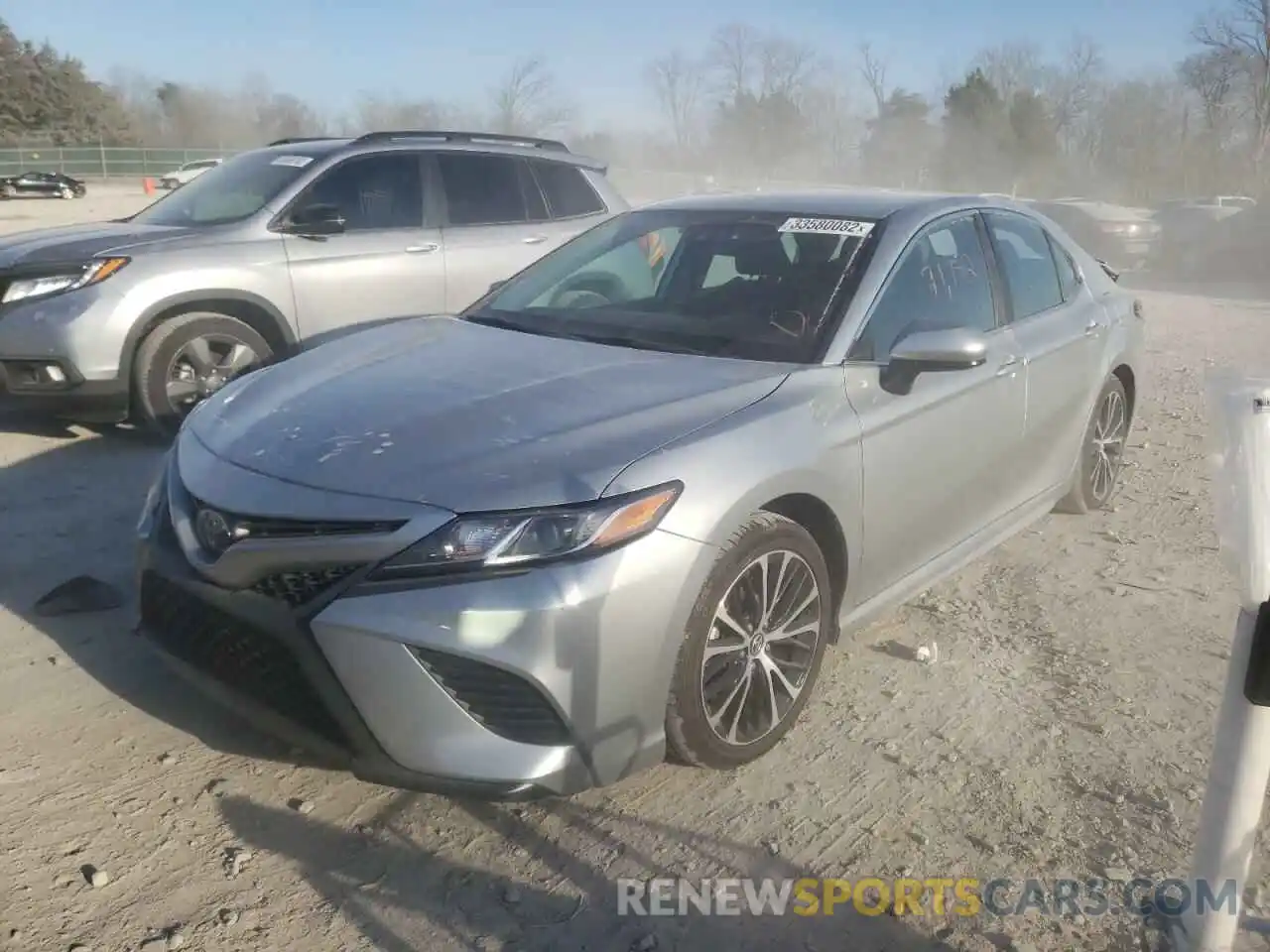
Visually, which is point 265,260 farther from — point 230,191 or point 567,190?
point 567,190

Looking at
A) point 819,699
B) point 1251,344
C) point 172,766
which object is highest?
point 172,766

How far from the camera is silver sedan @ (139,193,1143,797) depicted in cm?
260

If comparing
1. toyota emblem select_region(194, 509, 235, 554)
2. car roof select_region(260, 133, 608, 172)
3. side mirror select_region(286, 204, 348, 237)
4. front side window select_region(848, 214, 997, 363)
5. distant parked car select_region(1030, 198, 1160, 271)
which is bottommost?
distant parked car select_region(1030, 198, 1160, 271)

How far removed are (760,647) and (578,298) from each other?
1.70m

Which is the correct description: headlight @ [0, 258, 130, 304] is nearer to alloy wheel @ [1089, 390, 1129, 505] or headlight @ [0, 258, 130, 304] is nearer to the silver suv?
the silver suv

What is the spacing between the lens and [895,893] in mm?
2654

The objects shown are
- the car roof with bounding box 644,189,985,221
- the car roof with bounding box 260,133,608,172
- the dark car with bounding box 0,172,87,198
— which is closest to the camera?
the car roof with bounding box 644,189,985,221

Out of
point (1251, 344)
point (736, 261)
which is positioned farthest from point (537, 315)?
point (1251, 344)

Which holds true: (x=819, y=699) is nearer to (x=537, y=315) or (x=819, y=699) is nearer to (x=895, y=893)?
(x=895, y=893)

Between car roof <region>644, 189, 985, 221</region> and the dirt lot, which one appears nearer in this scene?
the dirt lot

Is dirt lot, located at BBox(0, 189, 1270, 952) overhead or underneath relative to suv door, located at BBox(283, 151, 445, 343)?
underneath

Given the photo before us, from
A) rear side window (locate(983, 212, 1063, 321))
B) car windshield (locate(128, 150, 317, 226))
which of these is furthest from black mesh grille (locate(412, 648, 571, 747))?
car windshield (locate(128, 150, 317, 226))

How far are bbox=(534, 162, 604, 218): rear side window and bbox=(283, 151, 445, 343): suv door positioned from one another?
0.96m

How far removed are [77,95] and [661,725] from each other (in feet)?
245
